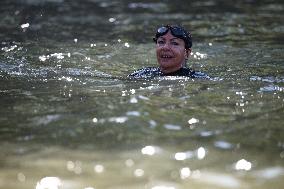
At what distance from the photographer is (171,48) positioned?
970 centimetres

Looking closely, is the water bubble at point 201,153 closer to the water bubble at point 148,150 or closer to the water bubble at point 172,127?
the water bubble at point 148,150

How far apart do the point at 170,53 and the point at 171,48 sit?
11 cm

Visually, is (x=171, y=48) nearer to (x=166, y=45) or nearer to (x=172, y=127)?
(x=166, y=45)

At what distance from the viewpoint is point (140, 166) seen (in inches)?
175

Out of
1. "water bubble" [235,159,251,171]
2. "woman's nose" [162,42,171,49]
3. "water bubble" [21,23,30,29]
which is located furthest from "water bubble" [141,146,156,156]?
"water bubble" [21,23,30,29]

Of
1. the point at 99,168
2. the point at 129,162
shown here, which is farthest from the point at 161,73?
the point at 99,168

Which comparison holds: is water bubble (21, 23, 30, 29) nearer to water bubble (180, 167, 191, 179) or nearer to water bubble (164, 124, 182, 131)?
water bubble (164, 124, 182, 131)

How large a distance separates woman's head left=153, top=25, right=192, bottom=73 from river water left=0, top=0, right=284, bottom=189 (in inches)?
36.8

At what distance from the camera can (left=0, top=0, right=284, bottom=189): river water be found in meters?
4.31

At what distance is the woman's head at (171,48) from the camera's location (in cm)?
964

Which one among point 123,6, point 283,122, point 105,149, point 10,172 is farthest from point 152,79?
point 123,6

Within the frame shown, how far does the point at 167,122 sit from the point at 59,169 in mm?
1629

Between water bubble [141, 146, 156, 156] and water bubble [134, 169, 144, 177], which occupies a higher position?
water bubble [141, 146, 156, 156]

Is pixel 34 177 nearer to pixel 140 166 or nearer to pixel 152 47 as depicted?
pixel 140 166
